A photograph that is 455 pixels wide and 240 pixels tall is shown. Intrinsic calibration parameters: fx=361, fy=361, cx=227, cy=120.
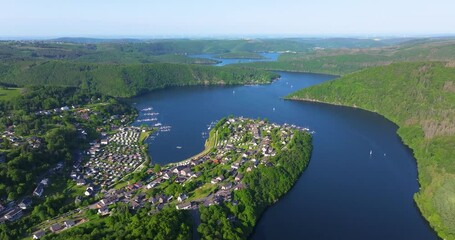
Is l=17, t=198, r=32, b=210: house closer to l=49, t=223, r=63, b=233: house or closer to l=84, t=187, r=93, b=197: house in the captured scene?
l=84, t=187, r=93, b=197: house

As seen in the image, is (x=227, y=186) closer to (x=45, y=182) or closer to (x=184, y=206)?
(x=184, y=206)

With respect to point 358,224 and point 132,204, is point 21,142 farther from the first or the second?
point 358,224

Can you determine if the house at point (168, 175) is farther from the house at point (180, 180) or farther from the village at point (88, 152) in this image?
the village at point (88, 152)

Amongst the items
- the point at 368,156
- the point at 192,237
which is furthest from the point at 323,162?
the point at 192,237

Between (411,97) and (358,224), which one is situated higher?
(411,97)

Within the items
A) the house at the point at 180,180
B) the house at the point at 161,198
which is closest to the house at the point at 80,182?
the house at the point at 161,198

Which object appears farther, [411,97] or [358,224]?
[411,97]
